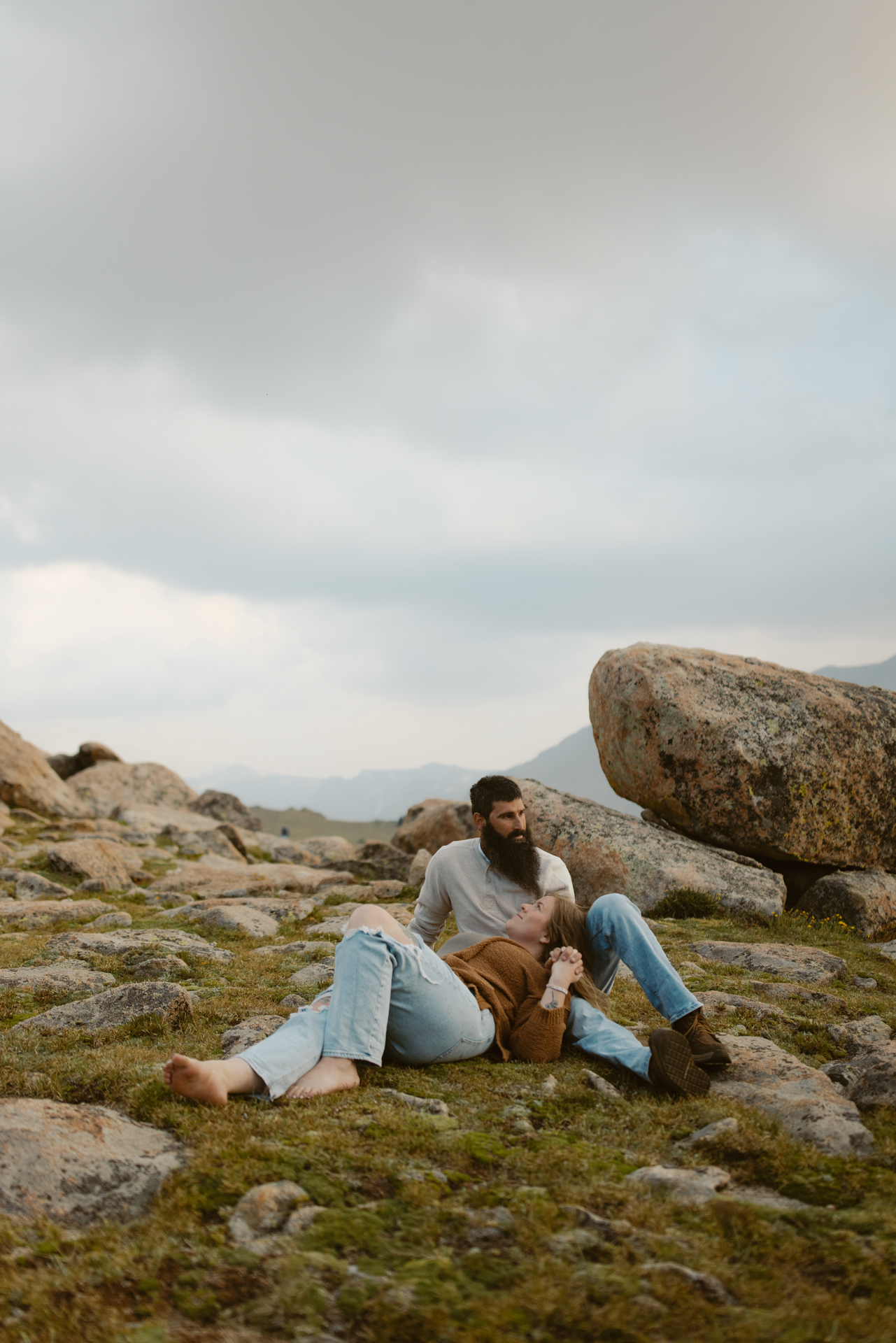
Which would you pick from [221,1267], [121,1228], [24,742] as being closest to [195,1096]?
[121,1228]

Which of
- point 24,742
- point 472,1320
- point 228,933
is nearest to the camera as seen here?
point 472,1320

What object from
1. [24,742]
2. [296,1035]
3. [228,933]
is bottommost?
[228,933]

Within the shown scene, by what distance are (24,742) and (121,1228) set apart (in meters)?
32.1

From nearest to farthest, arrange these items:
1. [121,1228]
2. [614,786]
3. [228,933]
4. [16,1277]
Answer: [16,1277] < [121,1228] < [228,933] < [614,786]

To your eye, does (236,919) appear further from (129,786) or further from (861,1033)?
(129,786)

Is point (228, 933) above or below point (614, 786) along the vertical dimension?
below

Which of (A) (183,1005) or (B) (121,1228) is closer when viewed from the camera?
(B) (121,1228)

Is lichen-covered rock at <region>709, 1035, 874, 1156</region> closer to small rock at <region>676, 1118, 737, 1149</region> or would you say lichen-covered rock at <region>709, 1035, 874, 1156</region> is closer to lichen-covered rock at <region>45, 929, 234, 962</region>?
small rock at <region>676, 1118, 737, 1149</region>

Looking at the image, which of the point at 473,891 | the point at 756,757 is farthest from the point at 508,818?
the point at 756,757

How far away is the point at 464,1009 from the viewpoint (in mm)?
6609

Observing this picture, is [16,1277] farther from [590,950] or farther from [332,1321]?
[590,950]

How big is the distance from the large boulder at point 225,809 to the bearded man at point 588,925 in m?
32.3

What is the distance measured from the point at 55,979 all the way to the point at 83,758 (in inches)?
1365

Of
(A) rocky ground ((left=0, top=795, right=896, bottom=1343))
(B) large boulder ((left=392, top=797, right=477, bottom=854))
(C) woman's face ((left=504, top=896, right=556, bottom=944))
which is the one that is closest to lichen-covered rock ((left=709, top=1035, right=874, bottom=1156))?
(A) rocky ground ((left=0, top=795, right=896, bottom=1343))
